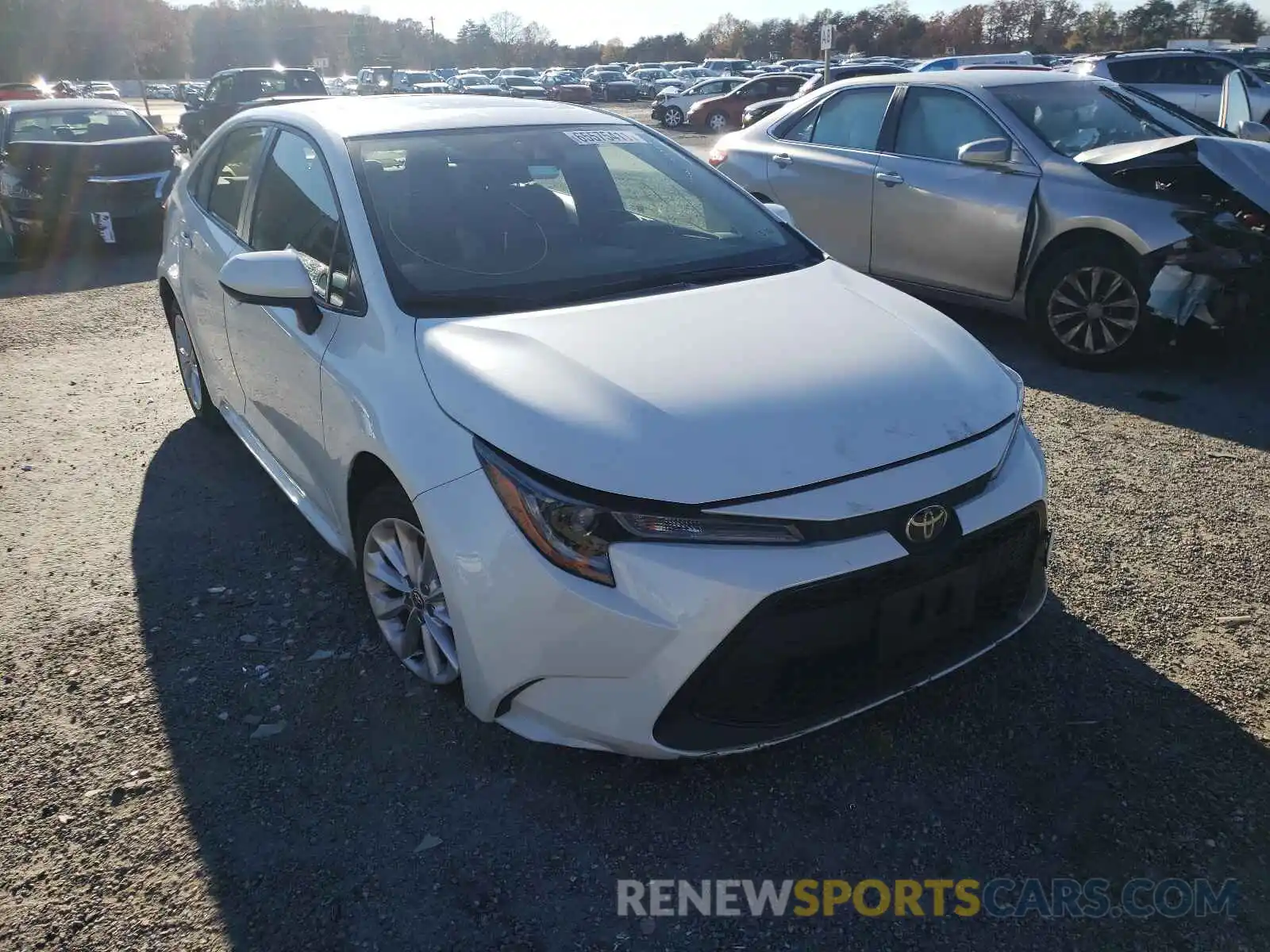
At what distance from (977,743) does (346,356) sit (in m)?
2.06

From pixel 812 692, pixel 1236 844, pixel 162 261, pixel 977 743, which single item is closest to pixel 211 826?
pixel 812 692

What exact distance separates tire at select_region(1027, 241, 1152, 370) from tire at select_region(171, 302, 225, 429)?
4.47m

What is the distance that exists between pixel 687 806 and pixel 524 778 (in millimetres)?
434

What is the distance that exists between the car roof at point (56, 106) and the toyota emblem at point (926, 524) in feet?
36.9

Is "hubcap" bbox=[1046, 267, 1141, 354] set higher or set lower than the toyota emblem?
lower

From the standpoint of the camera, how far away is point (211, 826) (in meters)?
2.42

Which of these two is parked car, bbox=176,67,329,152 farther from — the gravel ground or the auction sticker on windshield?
the gravel ground

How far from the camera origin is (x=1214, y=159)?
15.9 feet

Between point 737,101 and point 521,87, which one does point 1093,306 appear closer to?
point 737,101

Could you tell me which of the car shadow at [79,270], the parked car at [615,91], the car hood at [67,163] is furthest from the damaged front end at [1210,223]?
the parked car at [615,91]

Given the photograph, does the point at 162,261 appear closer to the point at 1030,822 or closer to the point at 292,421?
the point at 292,421

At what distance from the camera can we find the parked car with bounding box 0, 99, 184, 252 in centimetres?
949

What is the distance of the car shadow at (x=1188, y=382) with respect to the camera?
4.78 m

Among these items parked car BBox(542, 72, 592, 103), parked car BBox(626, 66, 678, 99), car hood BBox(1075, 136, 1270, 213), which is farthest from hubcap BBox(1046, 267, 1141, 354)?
parked car BBox(626, 66, 678, 99)
